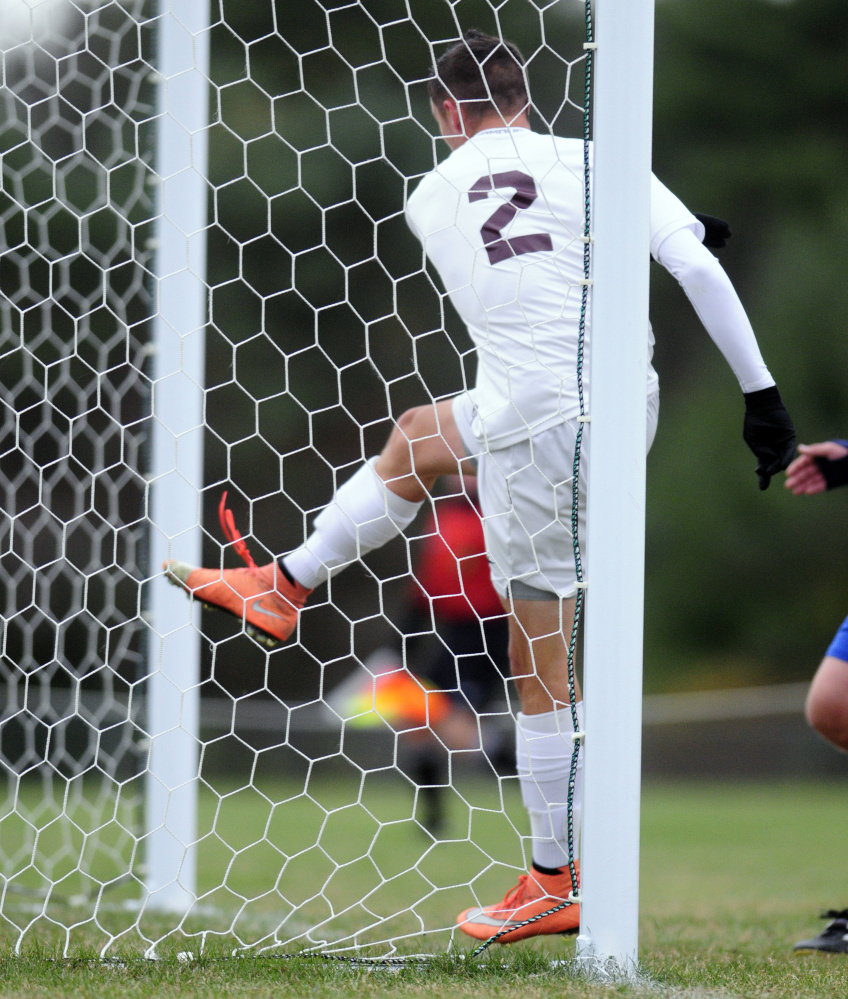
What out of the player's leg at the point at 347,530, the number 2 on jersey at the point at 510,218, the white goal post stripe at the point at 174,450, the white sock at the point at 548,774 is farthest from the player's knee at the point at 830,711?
the white goal post stripe at the point at 174,450

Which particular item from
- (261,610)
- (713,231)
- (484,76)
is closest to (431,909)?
(261,610)

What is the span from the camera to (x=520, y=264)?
98.1 inches

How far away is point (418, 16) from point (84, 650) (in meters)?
5.84

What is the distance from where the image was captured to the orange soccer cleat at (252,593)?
266 cm

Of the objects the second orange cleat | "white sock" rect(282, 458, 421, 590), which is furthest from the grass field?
"white sock" rect(282, 458, 421, 590)

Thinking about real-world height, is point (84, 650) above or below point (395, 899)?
below

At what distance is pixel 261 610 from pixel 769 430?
113 centimetres

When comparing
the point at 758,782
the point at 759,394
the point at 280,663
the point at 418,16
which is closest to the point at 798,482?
the point at 759,394

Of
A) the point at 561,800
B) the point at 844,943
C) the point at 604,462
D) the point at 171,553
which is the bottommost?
the point at 844,943

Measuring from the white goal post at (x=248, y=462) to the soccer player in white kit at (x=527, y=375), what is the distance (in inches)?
5.2

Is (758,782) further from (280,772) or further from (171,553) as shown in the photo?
(171,553)

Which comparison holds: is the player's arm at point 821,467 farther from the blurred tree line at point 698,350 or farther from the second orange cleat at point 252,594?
the blurred tree line at point 698,350

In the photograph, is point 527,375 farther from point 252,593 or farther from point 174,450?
point 174,450

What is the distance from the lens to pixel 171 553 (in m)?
3.46
